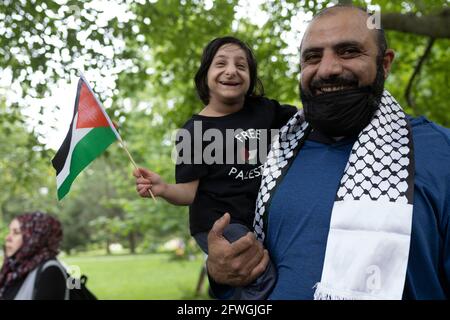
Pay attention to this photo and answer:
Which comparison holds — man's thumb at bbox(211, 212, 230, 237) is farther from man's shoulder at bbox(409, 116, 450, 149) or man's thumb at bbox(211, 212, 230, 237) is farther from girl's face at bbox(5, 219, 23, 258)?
girl's face at bbox(5, 219, 23, 258)

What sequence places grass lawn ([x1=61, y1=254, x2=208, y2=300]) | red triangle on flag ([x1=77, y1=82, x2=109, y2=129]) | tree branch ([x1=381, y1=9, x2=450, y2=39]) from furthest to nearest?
1. grass lawn ([x1=61, y1=254, x2=208, y2=300])
2. tree branch ([x1=381, y1=9, x2=450, y2=39])
3. red triangle on flag ([x1=77, y1=82, x2=109, y2=129])

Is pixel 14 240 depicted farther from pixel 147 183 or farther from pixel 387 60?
pixel 387 60

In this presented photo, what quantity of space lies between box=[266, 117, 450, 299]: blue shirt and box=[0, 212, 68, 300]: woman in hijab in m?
2.68

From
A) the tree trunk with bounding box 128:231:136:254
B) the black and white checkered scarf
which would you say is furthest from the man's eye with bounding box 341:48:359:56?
the tree trunk with bounding box 128:231:136:254

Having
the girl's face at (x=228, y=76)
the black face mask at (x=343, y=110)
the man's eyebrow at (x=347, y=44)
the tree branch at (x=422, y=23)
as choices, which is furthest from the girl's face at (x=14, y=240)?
the tree branch at (x=422, y=23)

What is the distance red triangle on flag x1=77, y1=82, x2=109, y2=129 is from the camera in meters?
3.01

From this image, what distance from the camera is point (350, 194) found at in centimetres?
221

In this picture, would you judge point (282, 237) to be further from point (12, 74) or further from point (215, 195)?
point (12, 74)

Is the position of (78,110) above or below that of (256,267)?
above

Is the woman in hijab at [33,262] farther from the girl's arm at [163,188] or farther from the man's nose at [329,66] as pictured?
the man's nose at [329,66]

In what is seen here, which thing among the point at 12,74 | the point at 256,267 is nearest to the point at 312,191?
the point at 256,267
